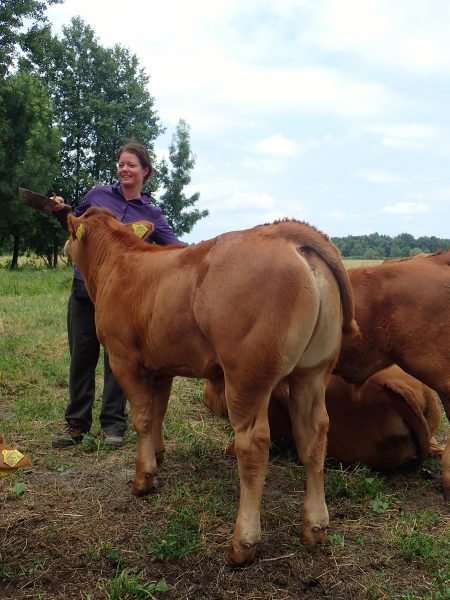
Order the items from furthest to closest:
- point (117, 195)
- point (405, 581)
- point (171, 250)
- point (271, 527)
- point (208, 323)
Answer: point (117, 195)
point (171, 250)
point (271, 527)
point (208, 323)
point (405, 581)

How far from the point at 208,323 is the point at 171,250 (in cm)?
107

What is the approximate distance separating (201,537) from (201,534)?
0.04m

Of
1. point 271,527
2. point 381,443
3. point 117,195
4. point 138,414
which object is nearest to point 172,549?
point 271,527

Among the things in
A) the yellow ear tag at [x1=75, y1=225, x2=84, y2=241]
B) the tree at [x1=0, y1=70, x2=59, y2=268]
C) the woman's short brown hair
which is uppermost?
the tree at [x1=0, y1=70, x2=59, y2=268]

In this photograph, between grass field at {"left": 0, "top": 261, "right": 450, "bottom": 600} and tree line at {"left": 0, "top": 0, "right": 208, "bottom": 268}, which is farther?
tree line at {"left": 0, "top": 0, "right": 208, "bottom": 268}

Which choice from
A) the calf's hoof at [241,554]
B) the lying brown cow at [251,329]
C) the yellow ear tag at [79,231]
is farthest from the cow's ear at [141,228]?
the calf's hoof at [241,554]

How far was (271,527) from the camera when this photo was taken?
12.2 ft

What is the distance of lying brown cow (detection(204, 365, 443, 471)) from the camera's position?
4391 millimetres

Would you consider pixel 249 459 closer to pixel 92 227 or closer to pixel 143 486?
pixel 143 486

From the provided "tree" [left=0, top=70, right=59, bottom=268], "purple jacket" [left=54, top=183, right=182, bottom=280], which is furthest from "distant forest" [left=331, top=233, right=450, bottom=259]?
"purple jacket" [left=54, top=183, right=182, bottom=280]

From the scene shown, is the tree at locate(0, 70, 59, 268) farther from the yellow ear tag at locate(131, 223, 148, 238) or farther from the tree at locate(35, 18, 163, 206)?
the yellow ear tag at locate(131, 223, 148, 238)

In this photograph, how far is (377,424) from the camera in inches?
174

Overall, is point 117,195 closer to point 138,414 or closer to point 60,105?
point 138,414

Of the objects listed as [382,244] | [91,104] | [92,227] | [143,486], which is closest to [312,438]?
[143,486]
